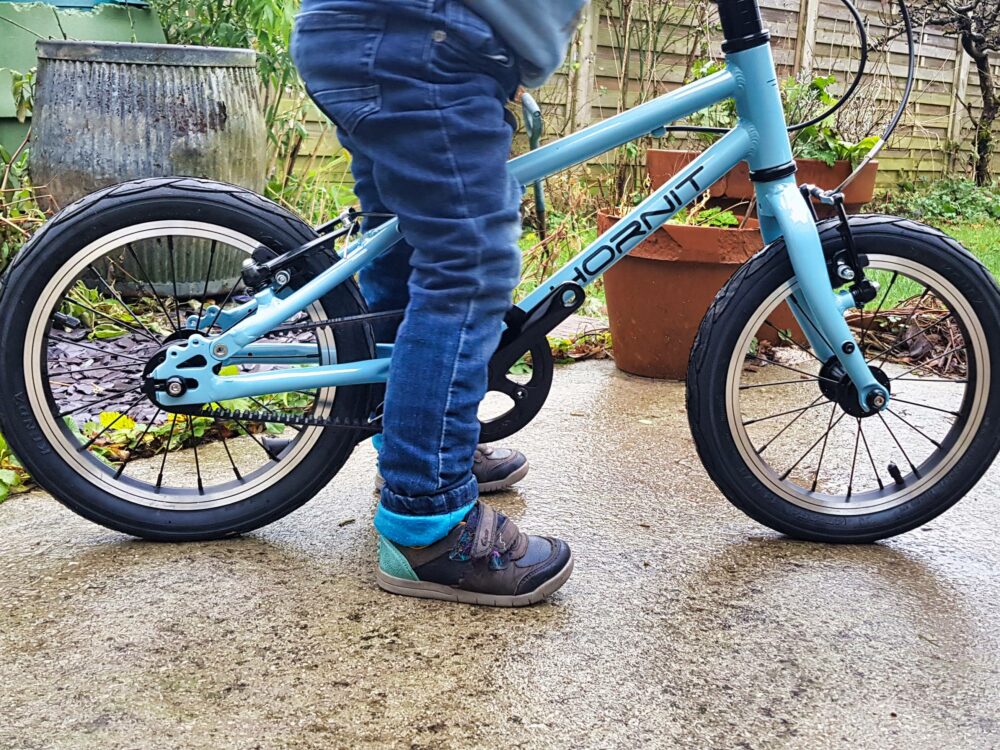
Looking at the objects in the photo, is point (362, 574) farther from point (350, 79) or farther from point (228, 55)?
point (228, 55)

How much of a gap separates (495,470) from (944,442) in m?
0.97

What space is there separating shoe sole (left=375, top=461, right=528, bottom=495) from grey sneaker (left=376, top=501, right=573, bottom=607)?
48 centimetres

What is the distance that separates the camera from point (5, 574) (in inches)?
72.7

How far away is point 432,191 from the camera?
1.60 m

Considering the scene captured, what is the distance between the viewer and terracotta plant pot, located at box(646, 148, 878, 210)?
317cm

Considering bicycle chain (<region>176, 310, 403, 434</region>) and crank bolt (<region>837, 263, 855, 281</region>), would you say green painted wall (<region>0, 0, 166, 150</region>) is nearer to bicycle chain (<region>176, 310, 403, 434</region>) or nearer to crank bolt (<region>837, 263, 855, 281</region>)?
bicycle chain (<region>176, 310, 403, 434</region>)

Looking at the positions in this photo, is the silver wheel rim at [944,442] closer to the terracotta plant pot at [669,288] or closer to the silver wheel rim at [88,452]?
the silver wheel rim at [88,452]

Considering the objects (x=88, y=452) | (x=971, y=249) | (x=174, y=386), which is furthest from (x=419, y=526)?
(x=971, y=249)

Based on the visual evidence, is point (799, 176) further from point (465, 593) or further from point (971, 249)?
point (971, 249)

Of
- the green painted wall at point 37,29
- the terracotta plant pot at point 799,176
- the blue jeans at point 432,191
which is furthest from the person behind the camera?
the green painted wall at point 37,29

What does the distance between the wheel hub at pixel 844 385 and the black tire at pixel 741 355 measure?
20cm

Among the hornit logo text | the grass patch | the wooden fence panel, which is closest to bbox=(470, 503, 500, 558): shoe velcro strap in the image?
the hornit logo text

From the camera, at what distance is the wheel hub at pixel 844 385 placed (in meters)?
2.04

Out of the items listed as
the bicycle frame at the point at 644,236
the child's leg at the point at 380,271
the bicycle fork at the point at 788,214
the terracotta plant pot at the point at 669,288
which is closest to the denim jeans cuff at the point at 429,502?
the bicycle frame at the point at 644,236
